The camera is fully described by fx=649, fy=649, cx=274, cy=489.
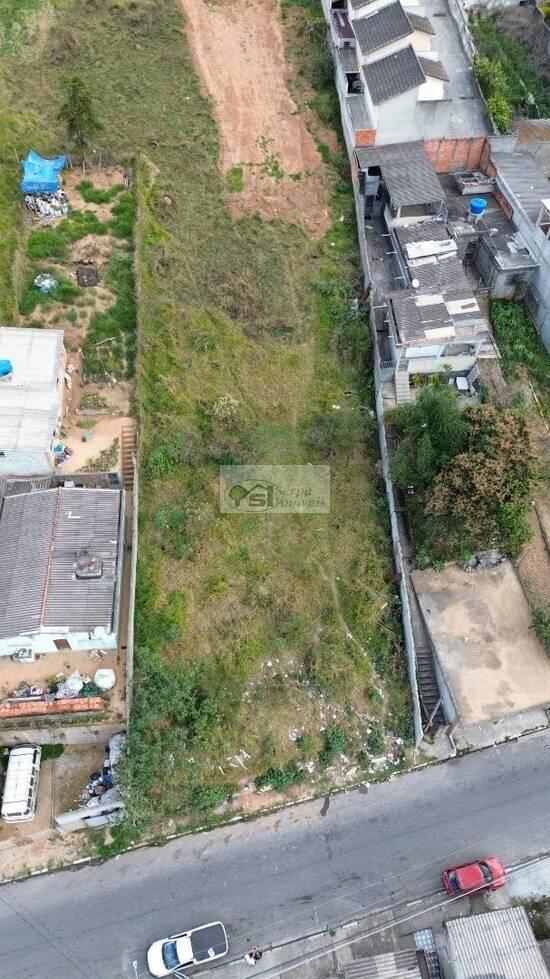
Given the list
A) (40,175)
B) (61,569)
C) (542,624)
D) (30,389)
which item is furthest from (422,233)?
(61,569)

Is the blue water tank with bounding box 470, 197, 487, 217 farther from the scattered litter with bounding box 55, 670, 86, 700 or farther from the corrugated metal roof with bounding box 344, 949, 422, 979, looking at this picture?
the corrugated metal roof with bounding box 344, 949, 422, 979

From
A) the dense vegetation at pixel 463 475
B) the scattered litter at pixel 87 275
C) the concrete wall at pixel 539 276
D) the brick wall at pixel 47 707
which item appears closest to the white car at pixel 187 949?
the brick wall at pixel 47 707

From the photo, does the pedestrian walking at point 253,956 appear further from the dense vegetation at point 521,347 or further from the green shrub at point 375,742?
the dense vegetation at point 521,347

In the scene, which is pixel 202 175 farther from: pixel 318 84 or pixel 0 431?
pixel 0 431

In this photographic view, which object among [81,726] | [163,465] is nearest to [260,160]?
[163,465]

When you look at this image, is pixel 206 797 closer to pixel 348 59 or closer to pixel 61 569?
pixel 61 569

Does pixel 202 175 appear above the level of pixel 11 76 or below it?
below
